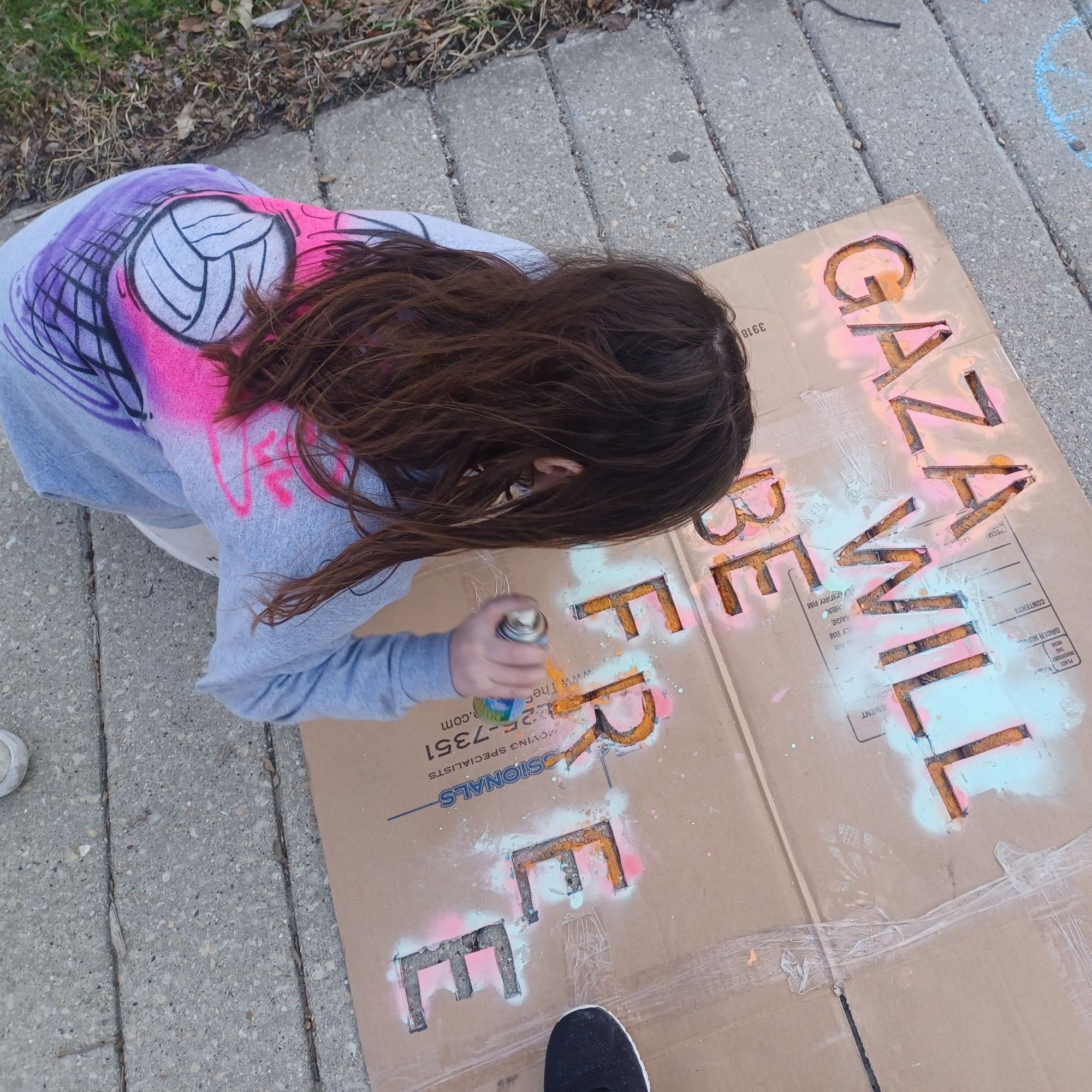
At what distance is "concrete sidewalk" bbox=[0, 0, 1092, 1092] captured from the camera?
1202 mm

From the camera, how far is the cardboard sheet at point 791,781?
43.7 inches

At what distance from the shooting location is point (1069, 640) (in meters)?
1.21

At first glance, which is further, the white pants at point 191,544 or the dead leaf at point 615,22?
the dead leaf at point 615,22

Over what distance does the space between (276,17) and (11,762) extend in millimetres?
1538

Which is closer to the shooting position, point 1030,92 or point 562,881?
point 562,881

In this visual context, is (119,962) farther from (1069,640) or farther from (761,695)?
(1069,640)

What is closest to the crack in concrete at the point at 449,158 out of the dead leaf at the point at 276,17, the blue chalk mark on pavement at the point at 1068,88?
the dead leaf at the point at 276,17

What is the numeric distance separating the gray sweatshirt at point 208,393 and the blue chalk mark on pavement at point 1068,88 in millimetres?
1336

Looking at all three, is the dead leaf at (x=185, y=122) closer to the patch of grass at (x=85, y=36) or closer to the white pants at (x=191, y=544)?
the patch of grass at (x=85, y=36)

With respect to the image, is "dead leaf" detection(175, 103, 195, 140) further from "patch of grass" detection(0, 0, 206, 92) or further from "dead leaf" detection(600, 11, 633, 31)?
"dead leaf" detection(600, 11, 633, 31)

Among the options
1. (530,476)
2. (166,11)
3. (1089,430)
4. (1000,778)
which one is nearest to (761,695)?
(1000,778)

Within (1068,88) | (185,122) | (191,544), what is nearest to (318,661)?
(191,544)

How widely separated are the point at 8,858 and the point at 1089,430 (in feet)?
6.50

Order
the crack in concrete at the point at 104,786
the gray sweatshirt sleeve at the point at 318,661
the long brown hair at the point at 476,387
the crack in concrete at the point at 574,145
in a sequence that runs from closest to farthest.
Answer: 1. the long brown hair at the point at 476,387
2. the gray sweatshirt sleeve at the point at 318,661
3. the crack in concrete at the point at 104,786
4. the crack in concrete at the point at 574,145
